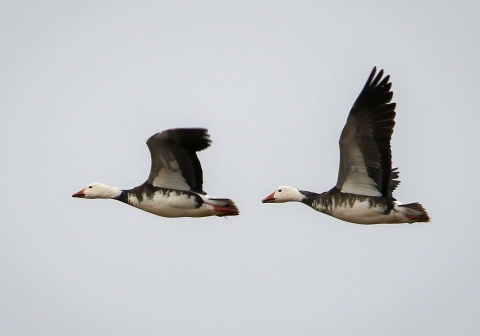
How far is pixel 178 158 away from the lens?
24.8 m

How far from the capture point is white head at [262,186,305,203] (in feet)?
83.5

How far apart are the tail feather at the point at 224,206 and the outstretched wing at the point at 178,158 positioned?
30 cm

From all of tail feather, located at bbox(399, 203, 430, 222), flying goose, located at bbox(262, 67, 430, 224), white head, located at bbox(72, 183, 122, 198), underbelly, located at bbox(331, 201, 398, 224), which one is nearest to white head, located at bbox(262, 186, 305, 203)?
flying goose, located at bbox(262, 67, 430, 224)

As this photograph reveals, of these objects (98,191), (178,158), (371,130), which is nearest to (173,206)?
(178,158)

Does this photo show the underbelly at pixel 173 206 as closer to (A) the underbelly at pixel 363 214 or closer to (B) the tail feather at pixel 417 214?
(A) the underbelly at pixel 363 214

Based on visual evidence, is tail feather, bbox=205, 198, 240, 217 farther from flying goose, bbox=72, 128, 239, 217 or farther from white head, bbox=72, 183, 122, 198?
white head, bbox=72, 183, 122, 198

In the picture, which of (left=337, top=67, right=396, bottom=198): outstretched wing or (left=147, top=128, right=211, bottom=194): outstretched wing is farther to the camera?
(left=147, top=128, right=211, bottom=194): outstretched wing

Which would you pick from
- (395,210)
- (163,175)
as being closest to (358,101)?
(395,210)

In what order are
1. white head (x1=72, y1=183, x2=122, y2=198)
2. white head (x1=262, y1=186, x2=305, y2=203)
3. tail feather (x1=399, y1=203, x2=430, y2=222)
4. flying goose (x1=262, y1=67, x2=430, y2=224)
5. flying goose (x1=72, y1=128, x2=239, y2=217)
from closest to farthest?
flying goose (x1=262, y1=67, x2=430, y2=224), tail feather (x1=399, y1=203, x2=430, y2=222), flying goose (x1=72, y1=128, x2=239, y2=217), white head (x1=262, y1=186, x2=305, y2=203), white head (x1=72, y1=183, x2=122, y2=198)

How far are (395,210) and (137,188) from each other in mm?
4679

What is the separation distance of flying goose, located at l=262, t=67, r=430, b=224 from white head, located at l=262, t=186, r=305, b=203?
1.37 feet

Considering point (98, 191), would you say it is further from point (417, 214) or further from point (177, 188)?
point (417, 214)

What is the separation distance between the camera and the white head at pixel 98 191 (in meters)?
26.1

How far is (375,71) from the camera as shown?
23.8 meters
